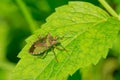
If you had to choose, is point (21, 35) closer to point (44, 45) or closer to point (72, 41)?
point (44, 45)

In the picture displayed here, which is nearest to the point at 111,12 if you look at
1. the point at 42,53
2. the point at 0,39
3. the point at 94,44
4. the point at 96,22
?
the point at 96,22

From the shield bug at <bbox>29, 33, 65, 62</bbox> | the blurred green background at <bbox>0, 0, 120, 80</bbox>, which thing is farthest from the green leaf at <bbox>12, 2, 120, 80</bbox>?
the blurred green background at <bbox>0, 0, 120, 80</bbox>

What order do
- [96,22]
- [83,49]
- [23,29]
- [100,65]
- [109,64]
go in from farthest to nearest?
[23,29] → [109,64] → [100,65] → [96,22] → [83,49]

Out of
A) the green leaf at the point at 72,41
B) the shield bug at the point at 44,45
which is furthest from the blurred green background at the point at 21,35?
the green leaf at the point at 72,41

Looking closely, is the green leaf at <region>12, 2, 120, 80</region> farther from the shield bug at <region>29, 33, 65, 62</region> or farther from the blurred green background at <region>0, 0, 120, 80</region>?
the blurred green background at <region>0, 0, 120, 80</region>

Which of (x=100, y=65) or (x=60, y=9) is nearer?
(x=60, y=9)

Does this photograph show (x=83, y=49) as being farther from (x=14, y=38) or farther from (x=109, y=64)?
(x=14, y=38)
